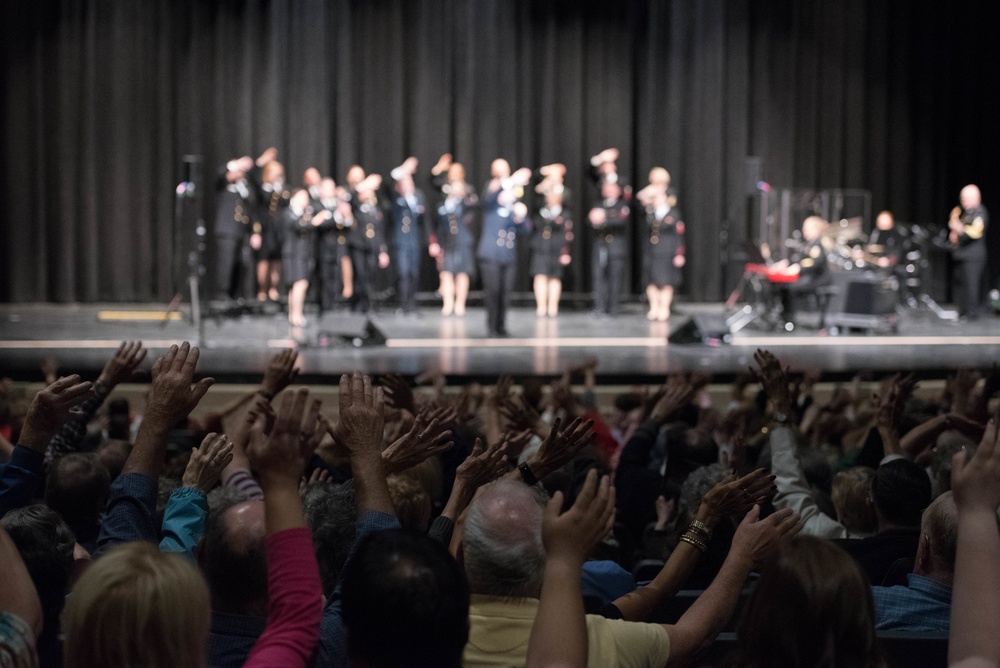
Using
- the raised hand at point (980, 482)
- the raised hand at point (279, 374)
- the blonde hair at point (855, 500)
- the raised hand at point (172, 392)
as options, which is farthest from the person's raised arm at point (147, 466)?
the blonde hair at point (855, 500)

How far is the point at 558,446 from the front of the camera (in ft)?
8.02

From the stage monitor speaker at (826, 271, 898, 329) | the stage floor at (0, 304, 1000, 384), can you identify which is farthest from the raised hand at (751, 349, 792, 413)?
the stage monitor speaker at (826, 271, 898, 329)

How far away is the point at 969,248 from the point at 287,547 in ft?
37.6

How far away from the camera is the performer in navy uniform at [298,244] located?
11133 millimetres

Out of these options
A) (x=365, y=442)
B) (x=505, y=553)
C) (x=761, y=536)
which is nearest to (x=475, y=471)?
(x=365, y=442)

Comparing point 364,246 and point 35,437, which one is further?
point 364,246

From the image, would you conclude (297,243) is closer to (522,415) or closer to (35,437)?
(522,415)

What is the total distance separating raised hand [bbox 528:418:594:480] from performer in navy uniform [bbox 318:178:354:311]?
8.86 m

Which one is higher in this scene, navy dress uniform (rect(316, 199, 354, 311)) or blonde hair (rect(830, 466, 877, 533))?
navy dress uniform (rect(316, 199, 354, 311))

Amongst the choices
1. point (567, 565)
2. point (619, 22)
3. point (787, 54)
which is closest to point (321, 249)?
point (619, 22)

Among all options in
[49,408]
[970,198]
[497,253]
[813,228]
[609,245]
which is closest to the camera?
[49,408]

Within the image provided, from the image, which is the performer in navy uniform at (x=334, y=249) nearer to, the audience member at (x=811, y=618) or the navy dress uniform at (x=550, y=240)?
the navy dress uniform at (x=550, y=240)

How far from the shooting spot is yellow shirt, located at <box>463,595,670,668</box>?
1.81 meters

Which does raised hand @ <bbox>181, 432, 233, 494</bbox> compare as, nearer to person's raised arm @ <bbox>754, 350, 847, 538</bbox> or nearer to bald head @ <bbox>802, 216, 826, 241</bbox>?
person's raised arm @ <bbox>754, 350, 847, 538</bbox>
